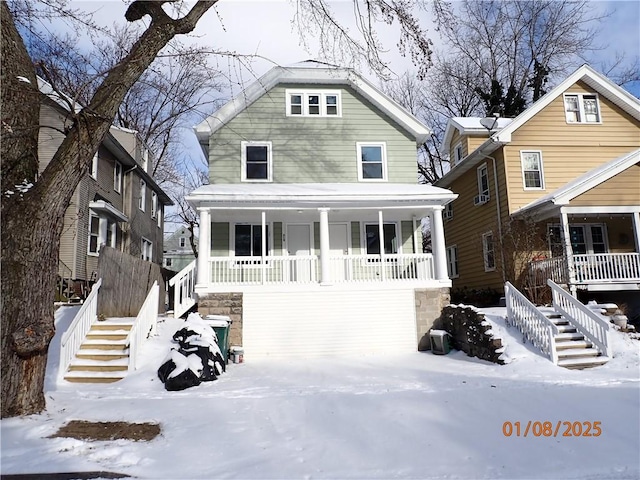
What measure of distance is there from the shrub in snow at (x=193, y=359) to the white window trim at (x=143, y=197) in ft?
43.1

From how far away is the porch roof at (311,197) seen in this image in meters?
11.8

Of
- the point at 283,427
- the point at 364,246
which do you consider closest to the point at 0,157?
the point at 283,427

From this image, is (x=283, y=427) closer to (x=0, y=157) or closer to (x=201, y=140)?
(x=0, y=157)

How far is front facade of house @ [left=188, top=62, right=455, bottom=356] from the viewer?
1134 centimetres

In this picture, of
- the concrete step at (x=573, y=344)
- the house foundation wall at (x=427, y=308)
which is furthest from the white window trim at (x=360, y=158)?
the concrete step at (x=573, y=344)

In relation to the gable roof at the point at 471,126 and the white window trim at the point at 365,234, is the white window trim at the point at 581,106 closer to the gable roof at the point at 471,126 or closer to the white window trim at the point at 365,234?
the gable roof at the point at 471,126

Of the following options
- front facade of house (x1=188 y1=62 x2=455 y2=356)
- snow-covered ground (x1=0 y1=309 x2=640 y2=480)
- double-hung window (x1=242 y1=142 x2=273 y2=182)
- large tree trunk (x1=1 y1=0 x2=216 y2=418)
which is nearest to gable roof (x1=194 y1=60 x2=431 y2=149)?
front facade of house (x1=188 y1=62 x2=455 y2=356)

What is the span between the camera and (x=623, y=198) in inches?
526

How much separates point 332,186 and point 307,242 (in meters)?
1.96

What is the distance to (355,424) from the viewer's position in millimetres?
5156

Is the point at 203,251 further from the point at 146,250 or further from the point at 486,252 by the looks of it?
the point at 146,250

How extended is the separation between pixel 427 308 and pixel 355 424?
7.00 meters

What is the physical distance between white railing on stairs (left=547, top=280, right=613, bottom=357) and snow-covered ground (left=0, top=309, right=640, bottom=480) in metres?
0.40

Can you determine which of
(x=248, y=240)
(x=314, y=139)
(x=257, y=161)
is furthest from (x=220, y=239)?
(x=314, y=139)
